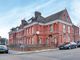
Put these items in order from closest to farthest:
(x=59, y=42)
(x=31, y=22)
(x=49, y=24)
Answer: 1. (x=59, y=42)
2. (x=49, y=24)
3. (x=31, y=22)

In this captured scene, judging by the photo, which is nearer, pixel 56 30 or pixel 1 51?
pixel 1 51

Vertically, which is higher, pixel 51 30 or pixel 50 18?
pixel 50 18

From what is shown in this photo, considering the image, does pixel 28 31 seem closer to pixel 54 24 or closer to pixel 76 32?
pixel 54 24

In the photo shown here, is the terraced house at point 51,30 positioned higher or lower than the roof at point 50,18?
lower

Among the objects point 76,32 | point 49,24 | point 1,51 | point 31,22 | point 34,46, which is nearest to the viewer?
point 1,51

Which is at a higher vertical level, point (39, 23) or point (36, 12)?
point (36, 12)

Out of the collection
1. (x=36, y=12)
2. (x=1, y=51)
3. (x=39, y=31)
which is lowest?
(x=1, y=51)

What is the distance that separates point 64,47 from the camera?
35.9 metres

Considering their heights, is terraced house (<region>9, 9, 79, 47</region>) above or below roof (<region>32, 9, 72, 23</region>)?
below

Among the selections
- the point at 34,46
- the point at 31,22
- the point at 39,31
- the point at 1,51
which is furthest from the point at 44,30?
the point at 1,51

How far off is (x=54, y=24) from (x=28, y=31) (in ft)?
33.4

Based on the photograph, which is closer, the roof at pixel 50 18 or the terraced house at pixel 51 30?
the terraced house at pixel 51 30

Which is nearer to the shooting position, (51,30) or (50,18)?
(51,30)

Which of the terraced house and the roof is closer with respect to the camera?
the terraced house
